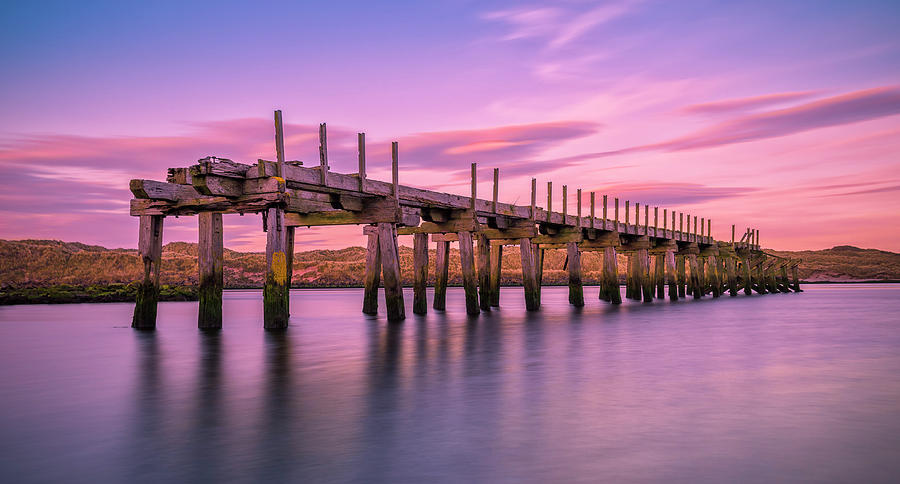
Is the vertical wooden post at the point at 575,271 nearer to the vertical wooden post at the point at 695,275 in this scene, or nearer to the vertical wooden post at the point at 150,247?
the vertical wooden post at the point at 150,247

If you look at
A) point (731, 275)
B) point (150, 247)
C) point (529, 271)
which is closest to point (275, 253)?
point (150, 247)

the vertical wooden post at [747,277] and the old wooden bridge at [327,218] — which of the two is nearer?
the old wooden bridge at [327,218]

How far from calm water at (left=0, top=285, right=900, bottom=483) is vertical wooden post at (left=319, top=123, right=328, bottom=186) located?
4.05 m

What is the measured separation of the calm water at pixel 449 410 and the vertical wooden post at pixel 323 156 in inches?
159

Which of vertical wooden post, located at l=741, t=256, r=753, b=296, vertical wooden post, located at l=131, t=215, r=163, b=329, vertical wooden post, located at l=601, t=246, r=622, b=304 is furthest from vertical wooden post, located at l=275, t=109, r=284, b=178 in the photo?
vertical wooden post, located at l=741, t=256, r=753, b=296

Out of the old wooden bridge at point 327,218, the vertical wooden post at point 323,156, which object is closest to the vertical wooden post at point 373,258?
the old wooden bridge at point 327,218

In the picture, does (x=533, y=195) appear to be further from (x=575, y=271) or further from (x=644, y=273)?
(x=644, y=273)

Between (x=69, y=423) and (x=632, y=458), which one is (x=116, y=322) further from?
(x=632, y=458)

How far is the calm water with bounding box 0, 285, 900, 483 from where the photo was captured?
602 cm

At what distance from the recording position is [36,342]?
18578 mm

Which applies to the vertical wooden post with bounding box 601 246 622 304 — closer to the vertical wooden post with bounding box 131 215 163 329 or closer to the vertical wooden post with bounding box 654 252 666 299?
the vertical wooden post with bounding box 654 252 666 299

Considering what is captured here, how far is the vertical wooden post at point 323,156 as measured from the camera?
57.8 ft

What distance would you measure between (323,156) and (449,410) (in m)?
10.4

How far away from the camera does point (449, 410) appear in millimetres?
8570
